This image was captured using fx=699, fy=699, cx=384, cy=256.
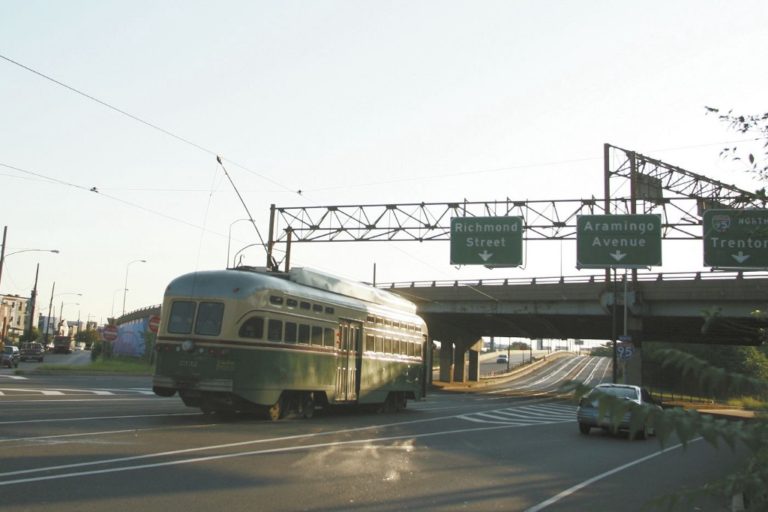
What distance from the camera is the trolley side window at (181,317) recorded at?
52.4ft

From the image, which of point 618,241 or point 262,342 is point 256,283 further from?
point 618,241

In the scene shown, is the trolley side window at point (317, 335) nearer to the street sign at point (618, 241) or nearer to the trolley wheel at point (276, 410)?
the trolley wheel at point (276, 410)

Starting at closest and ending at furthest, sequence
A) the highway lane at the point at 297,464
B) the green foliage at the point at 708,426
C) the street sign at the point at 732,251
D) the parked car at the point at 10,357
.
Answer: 1. the green foliage at the point at 708,426
2. the highway lane at the point at 297,464
3. the street sign at the point at 732,251
4. the parked car at the point at 10,357

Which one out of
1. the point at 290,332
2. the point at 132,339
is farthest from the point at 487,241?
the point at 132,339

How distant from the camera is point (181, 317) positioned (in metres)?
16.1

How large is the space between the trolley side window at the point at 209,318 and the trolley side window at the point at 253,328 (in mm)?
551

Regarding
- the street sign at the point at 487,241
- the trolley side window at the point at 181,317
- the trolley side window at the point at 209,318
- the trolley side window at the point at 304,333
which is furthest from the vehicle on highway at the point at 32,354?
the trolley side window at the point at 209,318

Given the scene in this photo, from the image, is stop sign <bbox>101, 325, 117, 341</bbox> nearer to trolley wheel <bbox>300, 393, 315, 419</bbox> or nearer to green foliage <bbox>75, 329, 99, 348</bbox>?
trolley wheel <bbox>300, 393, 315, 419</bbox>

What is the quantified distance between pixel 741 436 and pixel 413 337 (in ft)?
73.4

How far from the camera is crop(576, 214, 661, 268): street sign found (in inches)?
1280

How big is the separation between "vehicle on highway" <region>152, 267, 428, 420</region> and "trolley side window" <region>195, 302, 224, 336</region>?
0.02m

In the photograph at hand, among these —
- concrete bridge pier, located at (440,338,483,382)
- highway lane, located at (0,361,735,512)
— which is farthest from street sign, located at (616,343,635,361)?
concrete bridge pier, located at (440,338,483,382)

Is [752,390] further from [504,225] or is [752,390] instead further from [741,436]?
[504,225]

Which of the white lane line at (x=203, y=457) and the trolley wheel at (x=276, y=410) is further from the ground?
the trolley wheel at (x=276, y=410)
